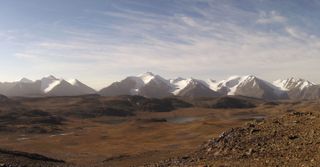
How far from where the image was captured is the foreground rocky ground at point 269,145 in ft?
90.5

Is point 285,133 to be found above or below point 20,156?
above

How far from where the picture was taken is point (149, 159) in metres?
52.8

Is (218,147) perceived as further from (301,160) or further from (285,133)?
(301,160)

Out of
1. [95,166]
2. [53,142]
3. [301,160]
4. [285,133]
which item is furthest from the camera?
[53,142]

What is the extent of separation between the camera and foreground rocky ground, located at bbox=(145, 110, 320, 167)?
27594mm

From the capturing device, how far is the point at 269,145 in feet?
103

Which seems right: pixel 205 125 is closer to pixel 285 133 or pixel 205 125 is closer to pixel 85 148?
pixel 85 148

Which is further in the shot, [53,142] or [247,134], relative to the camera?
[53,142]

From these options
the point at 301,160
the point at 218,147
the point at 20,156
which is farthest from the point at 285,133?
the point at 20,156

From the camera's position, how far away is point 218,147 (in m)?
34.8

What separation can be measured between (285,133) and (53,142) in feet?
229

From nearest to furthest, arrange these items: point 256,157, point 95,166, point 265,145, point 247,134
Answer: point 256,157
point 265,145
point 247,134
point 95,166

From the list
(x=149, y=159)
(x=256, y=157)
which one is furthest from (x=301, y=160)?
(x=149, y=159)

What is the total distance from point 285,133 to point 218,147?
4741 mm
